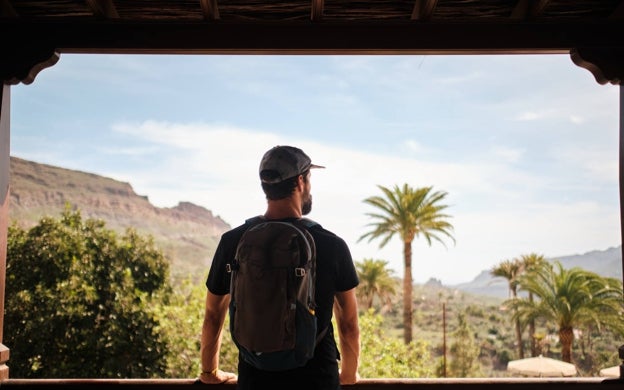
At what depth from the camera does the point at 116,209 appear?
8275 cm

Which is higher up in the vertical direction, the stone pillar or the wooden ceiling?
the wooden ceiling

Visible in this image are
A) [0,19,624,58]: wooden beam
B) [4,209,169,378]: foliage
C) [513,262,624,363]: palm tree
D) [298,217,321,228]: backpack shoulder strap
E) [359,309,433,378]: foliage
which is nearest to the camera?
[298,217,321,228]: backpack shoulder strap

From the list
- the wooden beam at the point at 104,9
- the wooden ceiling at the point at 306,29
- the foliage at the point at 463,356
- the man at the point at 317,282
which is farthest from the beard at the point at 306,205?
the foliage at the point at 463,356

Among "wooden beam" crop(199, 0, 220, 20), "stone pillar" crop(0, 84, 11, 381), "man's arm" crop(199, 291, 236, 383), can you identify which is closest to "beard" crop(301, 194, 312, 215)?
"man's arm" crop(199, 291, 236, 383)

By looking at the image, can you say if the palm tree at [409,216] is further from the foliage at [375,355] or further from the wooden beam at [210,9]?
the wooden beam at [210,9]

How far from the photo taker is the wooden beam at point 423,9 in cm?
337

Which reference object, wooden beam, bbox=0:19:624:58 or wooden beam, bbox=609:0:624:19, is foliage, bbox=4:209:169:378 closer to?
wooden beam, bbox=0:19:624:58

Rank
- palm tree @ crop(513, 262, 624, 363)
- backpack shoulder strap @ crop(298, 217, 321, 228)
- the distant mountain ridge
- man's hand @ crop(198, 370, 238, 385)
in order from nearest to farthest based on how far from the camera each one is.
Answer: backpack shoulder strap @ crop(298, 217, 321, 228) < man's hand @ crop(198, 370, 238, 385) < palm tree @ crop(513, 262, 624, 363) < the distant mountain ridge

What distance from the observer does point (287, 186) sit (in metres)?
2.31

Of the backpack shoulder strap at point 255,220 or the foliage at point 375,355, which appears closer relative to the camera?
the backpack shoulder strap at point 255,220

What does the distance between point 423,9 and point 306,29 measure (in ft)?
2.04

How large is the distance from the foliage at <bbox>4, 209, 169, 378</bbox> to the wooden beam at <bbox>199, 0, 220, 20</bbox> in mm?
20045

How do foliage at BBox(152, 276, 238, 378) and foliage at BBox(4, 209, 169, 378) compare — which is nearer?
foliage at BBox(152, 276, 238, 378)

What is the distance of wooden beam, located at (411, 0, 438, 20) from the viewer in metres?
3.37
